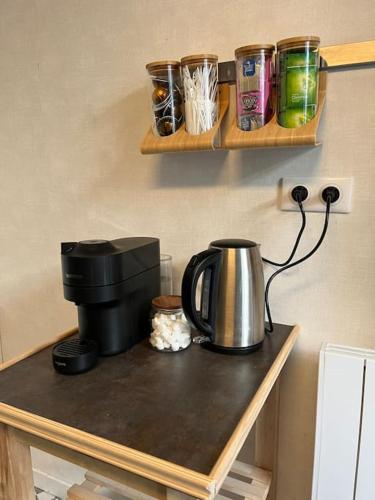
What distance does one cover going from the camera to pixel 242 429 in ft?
2.20

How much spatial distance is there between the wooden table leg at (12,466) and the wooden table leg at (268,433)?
62cm

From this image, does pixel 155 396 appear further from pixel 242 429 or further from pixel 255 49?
pixel 255 49

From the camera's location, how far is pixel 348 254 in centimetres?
100

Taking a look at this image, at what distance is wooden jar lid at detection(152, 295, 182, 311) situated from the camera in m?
0.97

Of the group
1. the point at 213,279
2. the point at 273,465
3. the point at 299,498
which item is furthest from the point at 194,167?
the point at 299,498

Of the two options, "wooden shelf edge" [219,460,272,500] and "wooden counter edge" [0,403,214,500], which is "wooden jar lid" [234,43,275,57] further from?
"wooden shelf edge" [219,460,272,500]

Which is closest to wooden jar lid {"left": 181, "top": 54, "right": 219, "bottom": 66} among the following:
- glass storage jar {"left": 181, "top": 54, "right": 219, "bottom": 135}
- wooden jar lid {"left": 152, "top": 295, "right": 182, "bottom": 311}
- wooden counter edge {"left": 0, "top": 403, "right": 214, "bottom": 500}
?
glass storage jar {"left": 181, "top": 54, "right": 219, "bottom": 135}

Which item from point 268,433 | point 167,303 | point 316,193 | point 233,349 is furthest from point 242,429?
point 316,193

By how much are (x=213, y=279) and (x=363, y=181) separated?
17.3 inches

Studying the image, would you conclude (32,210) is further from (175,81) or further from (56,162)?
(175,81)

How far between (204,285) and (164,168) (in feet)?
1.39

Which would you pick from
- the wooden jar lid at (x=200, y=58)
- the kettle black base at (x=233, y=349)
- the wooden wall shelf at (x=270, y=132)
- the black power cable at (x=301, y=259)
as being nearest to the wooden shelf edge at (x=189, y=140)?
the wooden wall shelf at (x=270, y=132)

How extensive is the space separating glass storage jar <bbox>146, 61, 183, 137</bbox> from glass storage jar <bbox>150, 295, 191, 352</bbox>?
1.48 feet

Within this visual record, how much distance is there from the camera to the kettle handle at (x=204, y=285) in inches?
33.7
